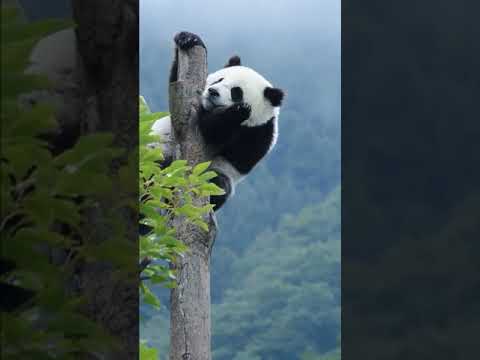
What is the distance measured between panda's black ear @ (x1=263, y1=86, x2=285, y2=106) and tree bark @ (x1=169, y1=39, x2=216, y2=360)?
81 cm

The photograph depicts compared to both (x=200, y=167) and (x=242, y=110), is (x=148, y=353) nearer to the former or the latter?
(x=200, y=167)

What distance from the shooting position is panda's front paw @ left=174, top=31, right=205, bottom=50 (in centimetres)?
297

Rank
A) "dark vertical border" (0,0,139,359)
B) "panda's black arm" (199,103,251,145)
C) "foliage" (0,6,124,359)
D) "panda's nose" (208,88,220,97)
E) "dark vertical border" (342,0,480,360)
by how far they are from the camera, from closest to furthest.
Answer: "foliage" (0,6,124,359)
"dark vertical border" (0,0,139,359)
"dark vertical border" (342,0,480,360)
"panda's black arm" (199,103,251,145)
"panda's nose" (208,88,220,97)

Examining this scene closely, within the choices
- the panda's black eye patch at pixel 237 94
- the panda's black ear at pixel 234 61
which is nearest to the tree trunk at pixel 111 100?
the panda's black eye patch at pixel 237 94

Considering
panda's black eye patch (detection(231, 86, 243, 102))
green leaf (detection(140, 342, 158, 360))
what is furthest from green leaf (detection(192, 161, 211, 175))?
panda's black eye patch (detection(231, 86, 243, 102))

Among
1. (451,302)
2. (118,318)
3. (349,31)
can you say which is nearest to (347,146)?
(349,31)

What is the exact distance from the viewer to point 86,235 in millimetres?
874

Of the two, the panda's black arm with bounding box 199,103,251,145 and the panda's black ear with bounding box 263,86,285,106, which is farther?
the panda's black ear with bounding box 263,86,285,106

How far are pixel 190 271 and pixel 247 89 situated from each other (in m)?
1.16

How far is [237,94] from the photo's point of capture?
3.59 metres

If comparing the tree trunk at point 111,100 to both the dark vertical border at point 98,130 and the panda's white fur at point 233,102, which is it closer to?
the dark vertical border at point 98,130

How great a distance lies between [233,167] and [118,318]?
8.29 ft

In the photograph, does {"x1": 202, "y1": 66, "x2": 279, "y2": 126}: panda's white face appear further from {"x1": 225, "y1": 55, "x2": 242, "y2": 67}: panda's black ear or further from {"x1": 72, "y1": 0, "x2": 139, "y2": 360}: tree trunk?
{"x1": 72, "y1": 0, "x2": 139, "y2": 360}: tree trunk

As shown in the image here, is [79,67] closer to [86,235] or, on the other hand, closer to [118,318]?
[86,235]
